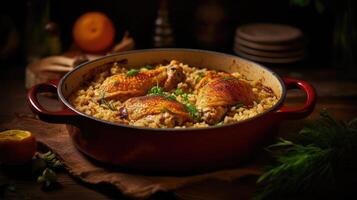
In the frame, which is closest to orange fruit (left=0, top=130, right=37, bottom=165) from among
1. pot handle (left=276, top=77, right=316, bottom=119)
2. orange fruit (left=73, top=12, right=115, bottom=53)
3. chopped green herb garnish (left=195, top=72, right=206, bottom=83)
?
chopped green herb garnish (left=195, top=72, right=206, bottom=83)

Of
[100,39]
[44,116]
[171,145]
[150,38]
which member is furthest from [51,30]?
A: [171,145]

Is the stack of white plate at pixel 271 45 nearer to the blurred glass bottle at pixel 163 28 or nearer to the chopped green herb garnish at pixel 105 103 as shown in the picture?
the blurred glass bottle at pixel 163 28

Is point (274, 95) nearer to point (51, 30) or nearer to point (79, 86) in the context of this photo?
point (79, 86)

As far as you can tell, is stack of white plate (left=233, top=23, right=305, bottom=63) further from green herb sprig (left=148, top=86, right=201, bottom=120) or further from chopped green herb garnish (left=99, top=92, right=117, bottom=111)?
chopped green herb garnish (left=99, top=92, right=117, bottom=111)

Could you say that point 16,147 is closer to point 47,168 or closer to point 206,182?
point 47,168

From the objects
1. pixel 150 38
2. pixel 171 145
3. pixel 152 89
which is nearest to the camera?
pixel 171 145

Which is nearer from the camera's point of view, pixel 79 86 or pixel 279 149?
pixel 279 149

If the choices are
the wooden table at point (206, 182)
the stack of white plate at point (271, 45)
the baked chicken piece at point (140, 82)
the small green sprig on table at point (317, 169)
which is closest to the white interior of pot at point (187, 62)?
the baked chicken piece at point (140, 82)
